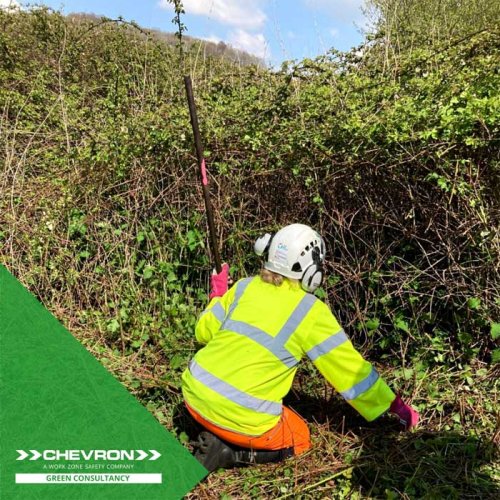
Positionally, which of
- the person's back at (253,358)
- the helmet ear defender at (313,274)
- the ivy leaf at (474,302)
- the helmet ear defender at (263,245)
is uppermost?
the helmet ear defender at (263,245)

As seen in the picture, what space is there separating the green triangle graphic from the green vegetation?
13 centimetres

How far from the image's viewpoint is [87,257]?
4309 millimetres

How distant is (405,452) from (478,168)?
5.36 ft

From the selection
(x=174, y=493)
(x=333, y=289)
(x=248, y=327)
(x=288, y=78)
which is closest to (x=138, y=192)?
(x=288, y=78)

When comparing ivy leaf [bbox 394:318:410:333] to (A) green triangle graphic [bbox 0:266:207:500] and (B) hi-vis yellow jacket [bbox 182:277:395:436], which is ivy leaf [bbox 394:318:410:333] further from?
(A) green triangle graphic [bbox 0:266:207:500]

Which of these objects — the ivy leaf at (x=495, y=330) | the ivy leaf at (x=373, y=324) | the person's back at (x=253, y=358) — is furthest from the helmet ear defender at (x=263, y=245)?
the ivy leaf at (x=495, y=330)

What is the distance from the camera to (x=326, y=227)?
3.42 m

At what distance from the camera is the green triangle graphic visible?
280cm

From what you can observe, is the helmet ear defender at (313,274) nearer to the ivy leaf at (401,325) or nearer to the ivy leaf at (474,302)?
the ivy leaf at (401,325)

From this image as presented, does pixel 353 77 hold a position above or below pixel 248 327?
above

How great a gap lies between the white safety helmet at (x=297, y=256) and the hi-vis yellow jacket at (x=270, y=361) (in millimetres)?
90

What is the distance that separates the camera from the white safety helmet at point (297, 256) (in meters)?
2.49

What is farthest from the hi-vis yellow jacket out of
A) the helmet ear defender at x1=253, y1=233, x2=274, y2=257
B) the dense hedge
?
the dense hedge

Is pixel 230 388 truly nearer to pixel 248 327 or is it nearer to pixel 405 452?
pixel 248 327
